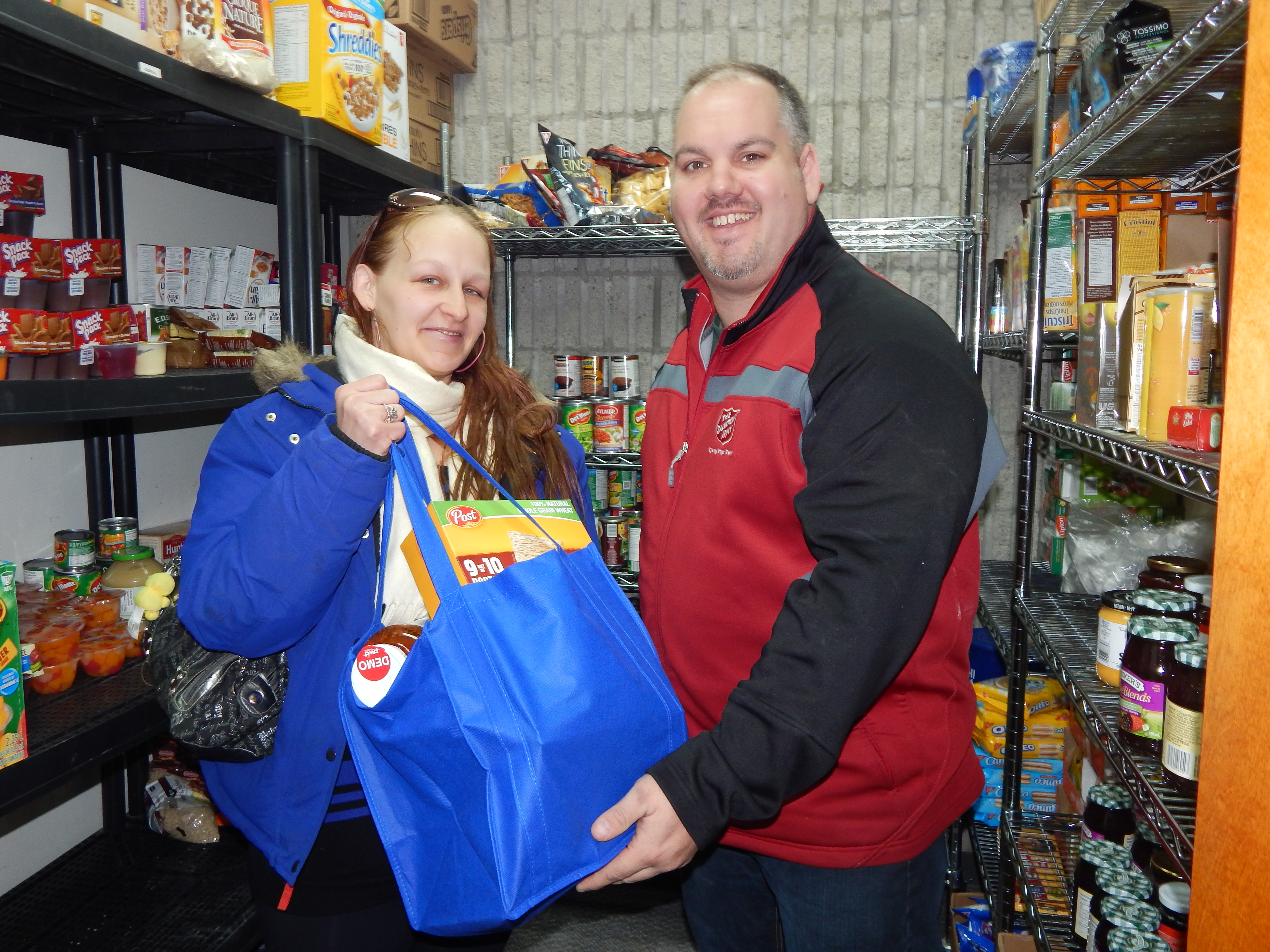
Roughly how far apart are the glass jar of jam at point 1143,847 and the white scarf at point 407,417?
1.38 meters

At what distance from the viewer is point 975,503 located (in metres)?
1.29

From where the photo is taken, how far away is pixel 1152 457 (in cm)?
120

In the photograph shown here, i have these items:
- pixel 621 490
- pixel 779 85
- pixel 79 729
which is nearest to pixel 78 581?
pixel 79 729

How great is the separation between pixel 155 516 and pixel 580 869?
2138 millimetres

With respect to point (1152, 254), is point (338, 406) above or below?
below

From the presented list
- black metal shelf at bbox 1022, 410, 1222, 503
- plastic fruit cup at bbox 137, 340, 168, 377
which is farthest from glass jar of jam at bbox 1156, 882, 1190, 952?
plastic fruit cup at bbox 137, 340, 168, 377

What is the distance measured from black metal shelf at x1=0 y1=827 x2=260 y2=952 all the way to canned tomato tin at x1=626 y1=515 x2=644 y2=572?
143 cm

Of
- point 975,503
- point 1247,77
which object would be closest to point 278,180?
point 975,503

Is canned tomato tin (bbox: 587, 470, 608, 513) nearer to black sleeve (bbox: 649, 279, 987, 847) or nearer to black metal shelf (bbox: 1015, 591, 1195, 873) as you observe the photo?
black metal shelf (bbox: 1015, 591, 1195, 873)

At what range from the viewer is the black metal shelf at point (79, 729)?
1507 millimetres

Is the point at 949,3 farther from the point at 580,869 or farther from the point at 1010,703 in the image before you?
the point at 580,869

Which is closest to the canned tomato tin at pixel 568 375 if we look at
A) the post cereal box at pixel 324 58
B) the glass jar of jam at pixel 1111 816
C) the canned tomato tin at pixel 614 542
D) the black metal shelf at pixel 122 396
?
the canned tomato tin at pixel 614 542

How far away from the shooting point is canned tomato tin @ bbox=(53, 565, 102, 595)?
1980mm

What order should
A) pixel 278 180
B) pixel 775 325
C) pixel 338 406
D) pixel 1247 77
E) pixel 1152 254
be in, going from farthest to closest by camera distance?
pixel 278 180, pixel 1152 254, pixel 775 325, pixel 338 406, pixel 1247 77
